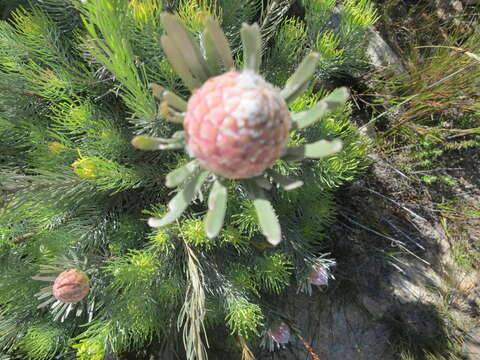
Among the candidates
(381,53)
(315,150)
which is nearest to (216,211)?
(315,150)

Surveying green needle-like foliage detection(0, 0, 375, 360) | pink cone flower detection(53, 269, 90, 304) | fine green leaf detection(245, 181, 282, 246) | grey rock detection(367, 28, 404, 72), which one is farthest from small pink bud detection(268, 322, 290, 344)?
grey rock detection(367, 28, 404, 72)

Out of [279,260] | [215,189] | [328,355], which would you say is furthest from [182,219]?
[328,355]

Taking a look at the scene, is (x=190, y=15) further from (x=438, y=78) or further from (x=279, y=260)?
(x=438, y=78)

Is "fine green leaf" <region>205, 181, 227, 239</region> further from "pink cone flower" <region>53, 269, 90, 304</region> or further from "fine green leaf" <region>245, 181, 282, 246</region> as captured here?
"pink cone flower" <region>53, 269, 90, 304</region>

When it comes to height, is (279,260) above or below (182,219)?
below

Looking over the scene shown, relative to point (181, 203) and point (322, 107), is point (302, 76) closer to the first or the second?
point (322, 107)

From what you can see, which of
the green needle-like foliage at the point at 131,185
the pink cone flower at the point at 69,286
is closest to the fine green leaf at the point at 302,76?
the green needle-like foliage at the point at 131,185
